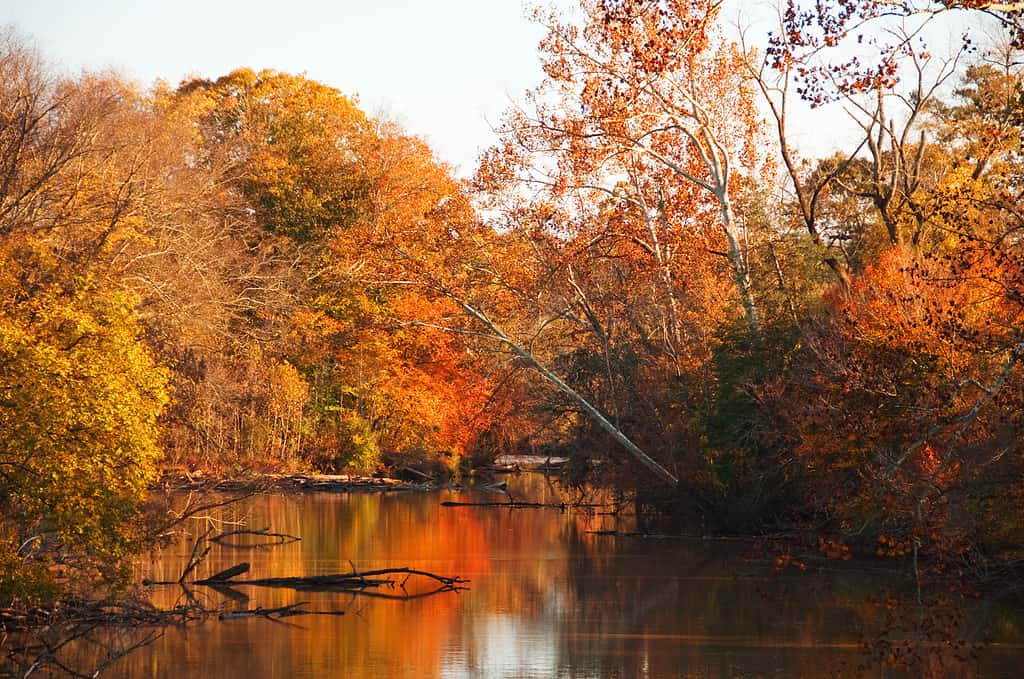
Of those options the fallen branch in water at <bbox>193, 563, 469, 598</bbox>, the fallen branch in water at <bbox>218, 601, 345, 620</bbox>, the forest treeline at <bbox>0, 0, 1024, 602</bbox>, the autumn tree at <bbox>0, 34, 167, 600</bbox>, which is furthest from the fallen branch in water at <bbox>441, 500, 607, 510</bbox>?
the fallen branch in water at <bbox>218, 601, 345, 620</bbox>

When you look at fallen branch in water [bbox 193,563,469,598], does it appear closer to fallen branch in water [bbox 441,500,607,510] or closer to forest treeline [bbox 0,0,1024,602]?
forest treeline [bbox 0,0,1024,602]

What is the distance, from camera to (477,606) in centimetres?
1744

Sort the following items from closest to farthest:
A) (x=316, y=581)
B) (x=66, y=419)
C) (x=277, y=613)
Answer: (x=66, y=419)
(x=277, y=613)
(x=316, y=581)

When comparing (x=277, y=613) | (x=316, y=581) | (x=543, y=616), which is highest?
(x=316, y=581)

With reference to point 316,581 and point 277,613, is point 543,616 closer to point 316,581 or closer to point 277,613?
point 277,613

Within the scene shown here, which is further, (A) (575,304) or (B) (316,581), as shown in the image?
(A) (575,304)

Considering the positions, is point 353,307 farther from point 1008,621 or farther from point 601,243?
point 1008,621

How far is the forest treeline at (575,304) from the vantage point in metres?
15.6

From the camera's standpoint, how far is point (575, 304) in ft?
92.4

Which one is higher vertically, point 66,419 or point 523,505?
point 66,419

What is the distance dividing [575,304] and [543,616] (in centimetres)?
1212

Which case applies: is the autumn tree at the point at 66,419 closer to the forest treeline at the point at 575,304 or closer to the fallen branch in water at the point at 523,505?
the forest treeline at the point at 575,304

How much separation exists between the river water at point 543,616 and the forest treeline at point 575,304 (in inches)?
54.4

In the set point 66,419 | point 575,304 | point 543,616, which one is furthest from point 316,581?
point 575,304
